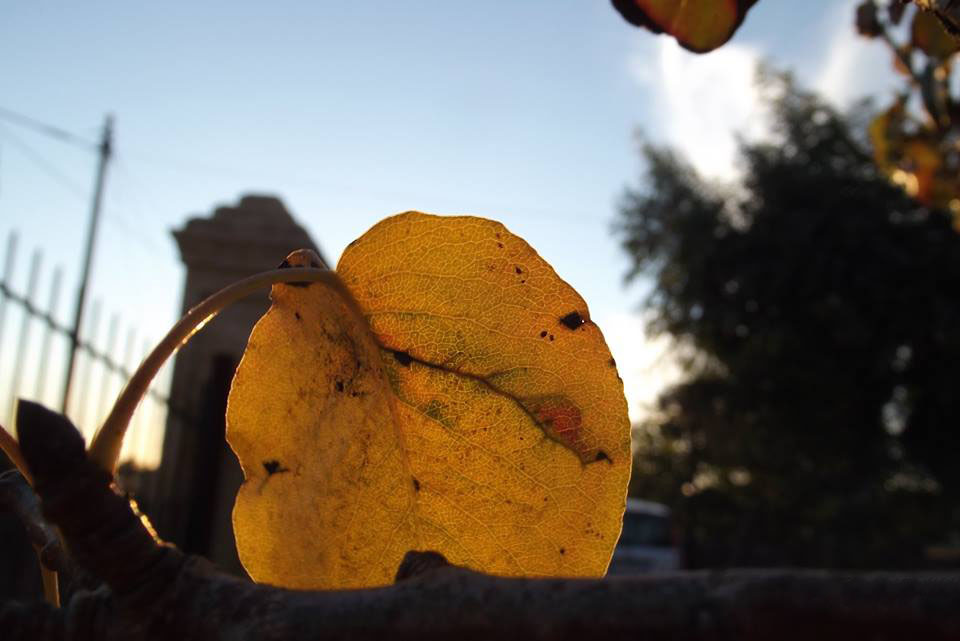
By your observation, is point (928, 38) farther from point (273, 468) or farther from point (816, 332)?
point (816, 332)

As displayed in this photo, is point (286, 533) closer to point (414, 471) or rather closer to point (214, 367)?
point (414, 471)

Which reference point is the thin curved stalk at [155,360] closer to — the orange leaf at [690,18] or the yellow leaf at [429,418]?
the yellow leaf at [429,418]

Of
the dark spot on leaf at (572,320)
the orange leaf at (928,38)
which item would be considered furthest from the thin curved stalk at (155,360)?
the orange leaf at (928,38)

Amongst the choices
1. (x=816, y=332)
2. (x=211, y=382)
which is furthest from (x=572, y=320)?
(x=816, y=332)

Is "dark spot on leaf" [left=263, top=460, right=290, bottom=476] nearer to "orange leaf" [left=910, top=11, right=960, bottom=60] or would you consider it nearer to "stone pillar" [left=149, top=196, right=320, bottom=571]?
"orange leaf" [left=910, top=11, right=960, bottom=60]

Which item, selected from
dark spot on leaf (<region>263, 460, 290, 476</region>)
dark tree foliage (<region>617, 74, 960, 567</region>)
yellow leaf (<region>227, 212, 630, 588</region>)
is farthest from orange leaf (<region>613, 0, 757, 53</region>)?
dark tree foliage (<region>617, 74, 960, 567</region>)
